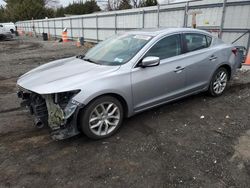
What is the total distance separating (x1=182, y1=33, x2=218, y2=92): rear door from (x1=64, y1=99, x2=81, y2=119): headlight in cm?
225

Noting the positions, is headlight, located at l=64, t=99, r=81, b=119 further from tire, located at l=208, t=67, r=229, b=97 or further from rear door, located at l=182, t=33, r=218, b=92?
tire, located at l=208, t=67, r=229, b=97

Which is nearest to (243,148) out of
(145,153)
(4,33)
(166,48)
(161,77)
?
(145,153)

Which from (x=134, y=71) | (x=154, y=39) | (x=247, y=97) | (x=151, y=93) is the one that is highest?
(x=154, y=39)

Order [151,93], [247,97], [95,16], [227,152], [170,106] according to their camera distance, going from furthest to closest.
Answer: [95,16], [247,97], [170,106], [151,93], [227,152]

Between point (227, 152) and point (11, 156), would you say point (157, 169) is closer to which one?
point (227, 152)

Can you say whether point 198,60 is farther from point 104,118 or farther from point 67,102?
point 67,102

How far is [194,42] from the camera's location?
185 inches

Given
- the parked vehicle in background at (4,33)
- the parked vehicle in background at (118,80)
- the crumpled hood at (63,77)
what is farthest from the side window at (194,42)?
the parked vehicle in background at (4,33)

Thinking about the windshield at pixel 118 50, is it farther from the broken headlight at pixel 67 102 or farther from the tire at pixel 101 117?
the broken headlight at pixel 67 102

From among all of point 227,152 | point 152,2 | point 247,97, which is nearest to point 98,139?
point 227,152

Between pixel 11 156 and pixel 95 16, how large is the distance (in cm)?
1658

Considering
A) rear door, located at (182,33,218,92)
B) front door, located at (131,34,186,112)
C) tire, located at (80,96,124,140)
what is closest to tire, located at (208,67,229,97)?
rear door, located at (182,33,218,92)

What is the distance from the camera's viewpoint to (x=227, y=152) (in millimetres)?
Answer: 3293

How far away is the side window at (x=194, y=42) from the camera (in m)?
4.52
